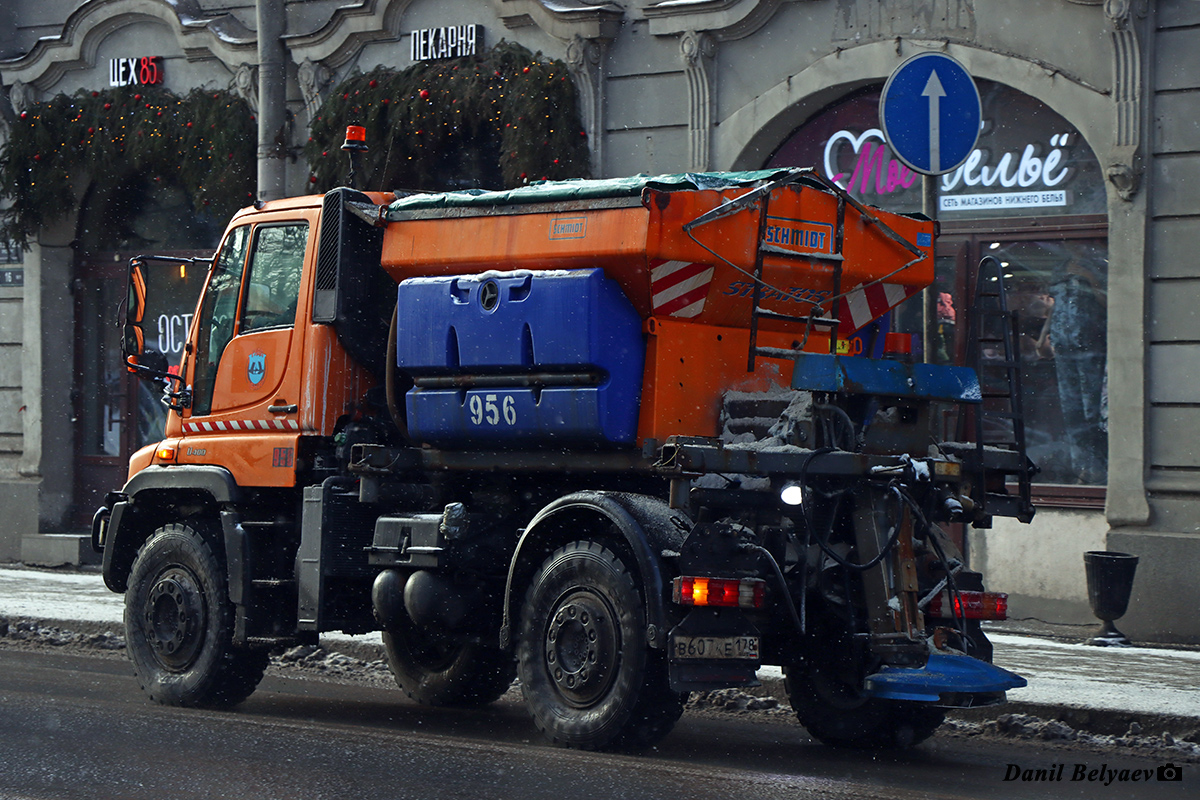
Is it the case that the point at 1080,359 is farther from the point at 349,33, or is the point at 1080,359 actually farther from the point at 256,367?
the point at 349,33

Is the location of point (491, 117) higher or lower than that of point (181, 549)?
higher

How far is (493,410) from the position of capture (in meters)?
8.01

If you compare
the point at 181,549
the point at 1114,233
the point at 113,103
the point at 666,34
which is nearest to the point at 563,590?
the point at 181,549

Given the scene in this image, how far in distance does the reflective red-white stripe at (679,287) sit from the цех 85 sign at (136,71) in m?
11.2

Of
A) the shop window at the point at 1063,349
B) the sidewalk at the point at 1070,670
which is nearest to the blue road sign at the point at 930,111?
the sidewalk at the point at 1070,670

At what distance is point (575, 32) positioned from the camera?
1468cm

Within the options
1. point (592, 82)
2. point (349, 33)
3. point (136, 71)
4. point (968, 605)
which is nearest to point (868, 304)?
point (968, 605)

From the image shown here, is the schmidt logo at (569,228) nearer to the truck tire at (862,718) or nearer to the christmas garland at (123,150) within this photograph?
the truck tire at (862,718)

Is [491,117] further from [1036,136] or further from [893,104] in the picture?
[893,104]

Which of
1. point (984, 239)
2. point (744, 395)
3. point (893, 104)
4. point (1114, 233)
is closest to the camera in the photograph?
point (744, 395)

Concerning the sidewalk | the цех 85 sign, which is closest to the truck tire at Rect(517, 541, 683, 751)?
the sidewalk

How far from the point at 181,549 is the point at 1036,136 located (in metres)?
7.45

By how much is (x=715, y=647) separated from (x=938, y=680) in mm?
971

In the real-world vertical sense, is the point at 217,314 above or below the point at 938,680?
above
